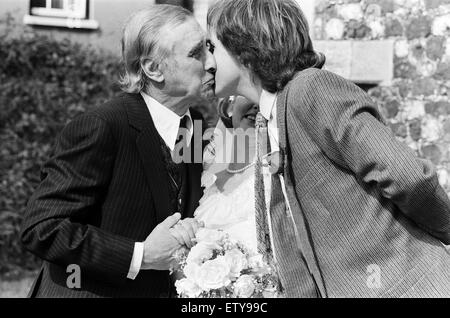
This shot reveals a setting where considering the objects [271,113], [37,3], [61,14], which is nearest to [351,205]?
[271,113]

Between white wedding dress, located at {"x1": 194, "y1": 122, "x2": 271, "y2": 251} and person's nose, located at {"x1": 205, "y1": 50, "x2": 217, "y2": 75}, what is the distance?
14.6 inches

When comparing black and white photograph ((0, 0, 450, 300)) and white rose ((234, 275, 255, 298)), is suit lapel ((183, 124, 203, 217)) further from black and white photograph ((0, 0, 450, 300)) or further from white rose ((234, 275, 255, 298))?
white rose ((234, 275, 255, 298))

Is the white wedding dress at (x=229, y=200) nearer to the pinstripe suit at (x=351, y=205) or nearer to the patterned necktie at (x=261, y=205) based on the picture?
the patterned necktie at (x=261, y=205)

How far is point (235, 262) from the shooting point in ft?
8.96

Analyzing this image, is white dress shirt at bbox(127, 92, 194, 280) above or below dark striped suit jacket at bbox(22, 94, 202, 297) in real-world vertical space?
above

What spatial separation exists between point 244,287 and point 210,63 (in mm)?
905

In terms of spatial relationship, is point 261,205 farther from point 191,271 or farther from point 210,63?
point 210,63

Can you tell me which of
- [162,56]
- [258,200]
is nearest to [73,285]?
[258,200]

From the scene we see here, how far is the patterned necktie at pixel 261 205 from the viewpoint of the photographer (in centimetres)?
281

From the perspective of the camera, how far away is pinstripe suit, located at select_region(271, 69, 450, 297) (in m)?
2.53


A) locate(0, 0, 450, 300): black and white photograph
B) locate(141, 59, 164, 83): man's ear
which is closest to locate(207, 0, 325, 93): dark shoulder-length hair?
locate(0, 0, 450, 300): black and white photograph

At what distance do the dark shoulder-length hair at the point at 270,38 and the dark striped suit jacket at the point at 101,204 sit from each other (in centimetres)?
50

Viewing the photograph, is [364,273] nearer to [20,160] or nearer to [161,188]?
[161,188]

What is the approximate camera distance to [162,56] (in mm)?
3162
